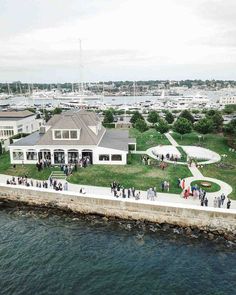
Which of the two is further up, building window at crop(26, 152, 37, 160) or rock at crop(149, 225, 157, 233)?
building window at crop(26, 152, 37, 160)

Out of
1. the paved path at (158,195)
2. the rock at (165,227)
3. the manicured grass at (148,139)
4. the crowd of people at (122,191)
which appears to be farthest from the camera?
the manicured grass at (148,139)

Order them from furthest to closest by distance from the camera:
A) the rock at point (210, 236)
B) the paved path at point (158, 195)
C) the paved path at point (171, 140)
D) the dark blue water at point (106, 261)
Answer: the paved path at point (171, 140)
the paved path at point (158, 195)
the rock at point (210, 236)
the dark blue water at point (106, 261)

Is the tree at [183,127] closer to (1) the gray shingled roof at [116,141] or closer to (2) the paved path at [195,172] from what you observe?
(1) the gray shingled roof at [116,141]

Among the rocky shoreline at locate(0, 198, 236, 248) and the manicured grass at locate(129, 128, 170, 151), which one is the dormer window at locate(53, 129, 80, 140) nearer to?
the rocky shoreline at locate(0, 198, 236, 248)

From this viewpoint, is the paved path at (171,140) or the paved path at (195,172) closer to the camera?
the paved path at (195,172)

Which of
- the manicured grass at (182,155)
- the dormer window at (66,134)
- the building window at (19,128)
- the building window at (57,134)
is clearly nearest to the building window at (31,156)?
the dormer window at (66,134)

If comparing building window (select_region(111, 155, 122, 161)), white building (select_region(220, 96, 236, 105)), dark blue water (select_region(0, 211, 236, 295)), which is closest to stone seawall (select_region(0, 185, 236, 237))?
dark blue water (select_region(0, 211, 236, 295))

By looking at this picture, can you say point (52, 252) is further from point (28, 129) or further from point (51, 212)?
point (28, 129)

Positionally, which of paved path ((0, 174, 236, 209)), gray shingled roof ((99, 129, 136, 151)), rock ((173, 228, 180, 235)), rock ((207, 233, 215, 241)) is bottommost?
rock ((173, 228, 180, 235))
